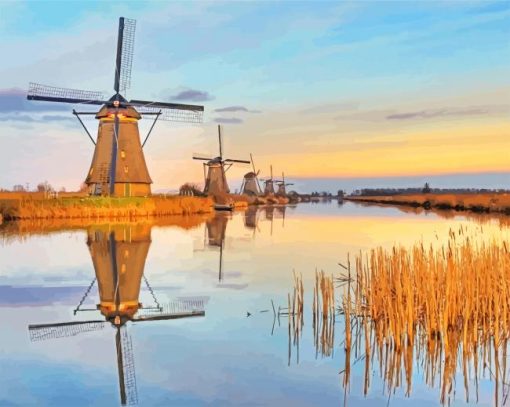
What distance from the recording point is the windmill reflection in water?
613 centimetres

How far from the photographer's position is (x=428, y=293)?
232 inches

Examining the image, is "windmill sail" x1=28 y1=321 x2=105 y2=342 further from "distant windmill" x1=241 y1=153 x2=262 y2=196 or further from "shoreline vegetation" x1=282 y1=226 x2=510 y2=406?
"distant windmill" x1=241 y1=153 x2=262 y2=196

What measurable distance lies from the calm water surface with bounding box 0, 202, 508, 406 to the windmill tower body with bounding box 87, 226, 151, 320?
0.17 ft

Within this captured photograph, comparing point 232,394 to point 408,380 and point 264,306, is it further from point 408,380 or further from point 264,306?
point 264,306

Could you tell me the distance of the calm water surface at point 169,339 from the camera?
5.23 metres

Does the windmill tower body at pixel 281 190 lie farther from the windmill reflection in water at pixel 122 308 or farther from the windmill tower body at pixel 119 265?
the windmill reflection in water at pixel 122 308

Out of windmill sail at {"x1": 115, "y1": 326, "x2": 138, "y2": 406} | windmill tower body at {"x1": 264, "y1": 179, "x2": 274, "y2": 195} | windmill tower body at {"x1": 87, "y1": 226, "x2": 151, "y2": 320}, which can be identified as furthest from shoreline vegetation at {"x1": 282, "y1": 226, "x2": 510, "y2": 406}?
windmill tower body at {"x1": 264, "y1": 179, "x2": 274, "y2": 195}

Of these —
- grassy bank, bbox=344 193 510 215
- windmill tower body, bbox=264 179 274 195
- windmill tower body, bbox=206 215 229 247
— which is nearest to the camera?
windmill tower body, bbox=206 215 229 247

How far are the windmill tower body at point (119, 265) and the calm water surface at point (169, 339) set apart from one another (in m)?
0.05

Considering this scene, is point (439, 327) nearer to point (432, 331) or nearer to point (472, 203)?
point (432, 331)

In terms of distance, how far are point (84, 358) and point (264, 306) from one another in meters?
3.06

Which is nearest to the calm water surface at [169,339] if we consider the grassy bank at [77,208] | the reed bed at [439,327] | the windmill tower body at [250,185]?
the reed bed at [439,327]

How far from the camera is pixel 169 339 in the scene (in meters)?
7.23

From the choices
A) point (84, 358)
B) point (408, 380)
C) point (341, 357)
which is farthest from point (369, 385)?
point (84, 358)
